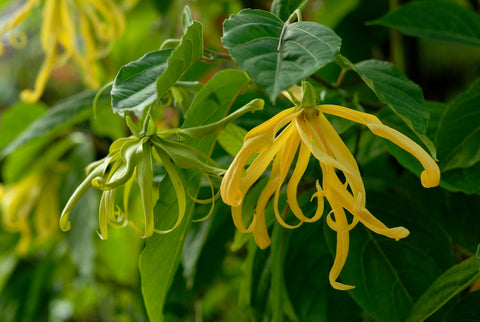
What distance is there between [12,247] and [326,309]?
2.28 feet

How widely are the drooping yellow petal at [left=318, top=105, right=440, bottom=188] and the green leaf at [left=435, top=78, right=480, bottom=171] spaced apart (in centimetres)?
13

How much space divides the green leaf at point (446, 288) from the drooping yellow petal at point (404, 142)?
10cm

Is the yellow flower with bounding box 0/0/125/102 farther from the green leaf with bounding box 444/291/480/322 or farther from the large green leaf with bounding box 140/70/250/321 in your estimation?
the green leaf with bounding box 444/291/480/322

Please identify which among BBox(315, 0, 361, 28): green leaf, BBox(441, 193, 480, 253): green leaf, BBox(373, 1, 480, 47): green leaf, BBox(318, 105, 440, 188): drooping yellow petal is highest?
BBox(318, 105, 440, 188): drooping yellow petal

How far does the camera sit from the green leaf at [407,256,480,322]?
0.92 feet

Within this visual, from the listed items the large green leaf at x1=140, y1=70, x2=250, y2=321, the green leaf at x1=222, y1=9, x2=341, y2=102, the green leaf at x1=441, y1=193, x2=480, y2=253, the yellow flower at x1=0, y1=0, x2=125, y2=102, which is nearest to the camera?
the green leaf at x1=222, y1=9, x2=341, y2=102

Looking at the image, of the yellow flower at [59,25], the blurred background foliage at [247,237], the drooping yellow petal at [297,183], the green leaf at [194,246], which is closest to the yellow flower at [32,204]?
the blurred background foliage at [247,237]

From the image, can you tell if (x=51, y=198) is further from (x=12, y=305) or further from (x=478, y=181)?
(x=478, y=181)

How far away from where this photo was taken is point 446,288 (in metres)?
0.29

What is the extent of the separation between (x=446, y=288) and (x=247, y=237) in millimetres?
129

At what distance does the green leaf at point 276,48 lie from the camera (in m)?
0.18

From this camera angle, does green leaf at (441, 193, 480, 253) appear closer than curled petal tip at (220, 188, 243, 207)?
No

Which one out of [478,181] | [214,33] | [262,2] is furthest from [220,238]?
[214,33]

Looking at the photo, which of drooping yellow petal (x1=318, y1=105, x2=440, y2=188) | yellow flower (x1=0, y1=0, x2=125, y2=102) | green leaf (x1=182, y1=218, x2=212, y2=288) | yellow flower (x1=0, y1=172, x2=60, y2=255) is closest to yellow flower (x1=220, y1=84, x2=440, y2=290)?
drooping yellow petal (x1=318, y1=105, x2=440, y2=188)
